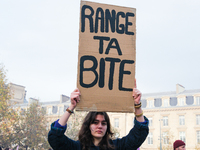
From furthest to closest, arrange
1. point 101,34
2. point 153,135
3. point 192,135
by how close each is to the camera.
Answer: point 153,135 → point 192,135 → point 101,34

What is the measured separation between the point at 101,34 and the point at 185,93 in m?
50.2

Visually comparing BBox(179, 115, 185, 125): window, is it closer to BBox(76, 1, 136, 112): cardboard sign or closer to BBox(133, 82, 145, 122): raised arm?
BBox(76, 1, 136, 112): cardboard sign

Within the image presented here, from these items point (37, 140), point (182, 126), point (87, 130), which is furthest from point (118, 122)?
point (87, 130)

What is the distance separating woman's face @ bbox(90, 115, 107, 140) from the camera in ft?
11.0

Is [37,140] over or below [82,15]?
below

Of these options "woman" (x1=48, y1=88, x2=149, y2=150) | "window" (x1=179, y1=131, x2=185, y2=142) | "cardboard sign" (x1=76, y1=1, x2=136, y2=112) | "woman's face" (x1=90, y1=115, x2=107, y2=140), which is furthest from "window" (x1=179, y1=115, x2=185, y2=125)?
"woman's face" (x1=90, y1=115, x2=107, y2=140)

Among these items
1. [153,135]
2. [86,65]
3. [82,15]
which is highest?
[82,15]

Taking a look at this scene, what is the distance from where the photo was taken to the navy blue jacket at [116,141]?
124 inches

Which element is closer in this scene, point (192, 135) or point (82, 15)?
point (82, 15)

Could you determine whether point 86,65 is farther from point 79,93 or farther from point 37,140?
point 37,140

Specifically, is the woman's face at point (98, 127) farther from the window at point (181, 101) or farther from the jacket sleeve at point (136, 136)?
the window at point (181, 101)

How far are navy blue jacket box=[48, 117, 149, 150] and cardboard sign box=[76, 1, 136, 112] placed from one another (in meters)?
0.25

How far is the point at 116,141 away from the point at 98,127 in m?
0.28

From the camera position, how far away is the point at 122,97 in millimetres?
3486
